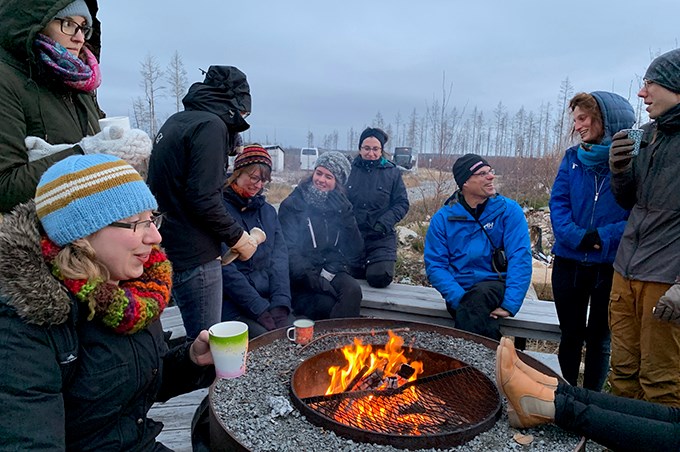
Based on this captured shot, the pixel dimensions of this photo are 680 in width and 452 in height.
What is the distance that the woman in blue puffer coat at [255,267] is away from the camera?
369 cm

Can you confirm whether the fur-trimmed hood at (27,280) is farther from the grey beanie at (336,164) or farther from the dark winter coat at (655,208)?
the grey beanie at (336,164)

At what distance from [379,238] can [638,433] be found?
10.8ft

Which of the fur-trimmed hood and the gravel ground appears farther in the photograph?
the gravel ground

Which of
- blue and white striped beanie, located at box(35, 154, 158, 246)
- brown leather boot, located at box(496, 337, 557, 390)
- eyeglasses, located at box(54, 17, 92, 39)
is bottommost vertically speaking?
brown leather boot, located at box(496, 337, 557, 390)

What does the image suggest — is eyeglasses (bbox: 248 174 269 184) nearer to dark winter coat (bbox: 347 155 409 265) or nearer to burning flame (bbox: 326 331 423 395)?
burning flame (bbox: 326 331 423 395)

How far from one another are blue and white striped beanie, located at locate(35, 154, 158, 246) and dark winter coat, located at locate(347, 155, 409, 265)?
3.74 metres

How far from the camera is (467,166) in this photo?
156 inches

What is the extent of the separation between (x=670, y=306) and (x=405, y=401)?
60.9 inches

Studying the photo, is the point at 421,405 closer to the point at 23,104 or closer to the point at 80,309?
the point at 80,309

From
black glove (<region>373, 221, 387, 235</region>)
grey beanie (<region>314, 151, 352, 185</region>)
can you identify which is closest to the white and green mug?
grey beanie (<region>314, 151, 352, 185</region>)

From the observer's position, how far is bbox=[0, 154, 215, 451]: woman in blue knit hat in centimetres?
132

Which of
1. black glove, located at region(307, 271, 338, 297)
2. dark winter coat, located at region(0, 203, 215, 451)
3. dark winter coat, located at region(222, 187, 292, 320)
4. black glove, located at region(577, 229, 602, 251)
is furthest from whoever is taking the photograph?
black glove, located at region(307, 271, 338, 297)

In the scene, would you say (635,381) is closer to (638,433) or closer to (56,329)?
(638,433)

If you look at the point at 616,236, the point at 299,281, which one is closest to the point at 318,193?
the point at 299,281
